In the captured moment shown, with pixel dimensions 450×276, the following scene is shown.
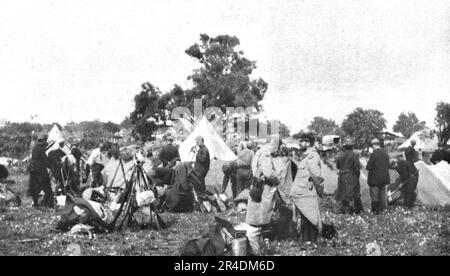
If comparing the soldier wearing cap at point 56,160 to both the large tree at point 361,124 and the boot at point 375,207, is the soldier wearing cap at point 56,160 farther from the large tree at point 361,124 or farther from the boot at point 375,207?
the large tree at point 361,124

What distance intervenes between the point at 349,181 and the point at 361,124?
5738 cm

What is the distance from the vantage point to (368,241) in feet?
25.9

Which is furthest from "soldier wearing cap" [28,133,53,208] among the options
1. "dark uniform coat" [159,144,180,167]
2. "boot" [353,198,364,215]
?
"boot" [353,198,364,215]

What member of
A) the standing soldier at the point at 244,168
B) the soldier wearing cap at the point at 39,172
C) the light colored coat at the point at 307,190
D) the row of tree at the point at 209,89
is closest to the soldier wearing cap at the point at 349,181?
the standing soldier at the point at 244,168

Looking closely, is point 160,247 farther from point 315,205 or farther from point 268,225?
point 315,205

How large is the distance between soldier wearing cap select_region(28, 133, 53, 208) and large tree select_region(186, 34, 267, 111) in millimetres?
16988

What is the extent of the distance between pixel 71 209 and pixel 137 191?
1.33 m

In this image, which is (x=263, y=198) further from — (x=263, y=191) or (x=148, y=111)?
(x=148, y=111)

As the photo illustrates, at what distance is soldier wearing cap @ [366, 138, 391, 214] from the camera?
1090 cm

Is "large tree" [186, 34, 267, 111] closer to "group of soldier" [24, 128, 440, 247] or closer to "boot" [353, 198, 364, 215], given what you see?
"group of soldier" [24, 128, 440, 247]

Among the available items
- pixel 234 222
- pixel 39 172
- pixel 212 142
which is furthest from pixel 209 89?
pixel 234 222

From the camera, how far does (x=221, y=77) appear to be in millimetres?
30562

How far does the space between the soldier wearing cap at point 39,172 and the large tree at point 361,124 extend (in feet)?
131
